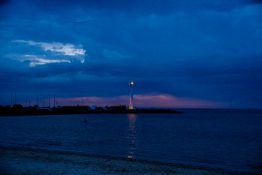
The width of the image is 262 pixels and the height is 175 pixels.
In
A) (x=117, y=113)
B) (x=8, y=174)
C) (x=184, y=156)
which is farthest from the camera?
(x=117, y=113)

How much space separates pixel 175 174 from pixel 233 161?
458 inches

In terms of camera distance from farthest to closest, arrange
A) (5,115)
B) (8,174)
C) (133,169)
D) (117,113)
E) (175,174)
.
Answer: (117,113) → (5,115) → (133,169) → (175,174) → (8,174)

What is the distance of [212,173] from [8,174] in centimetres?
1094

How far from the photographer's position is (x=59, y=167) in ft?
59.4

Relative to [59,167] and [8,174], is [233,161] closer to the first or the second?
[59,167]

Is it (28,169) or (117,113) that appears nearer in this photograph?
(28,169)

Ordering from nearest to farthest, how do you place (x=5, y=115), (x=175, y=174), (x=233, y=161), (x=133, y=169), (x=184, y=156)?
(x=175, y=174), (x=133, y=169), (x=233, y=161), (x=184, y=156), (x=5, y=115)

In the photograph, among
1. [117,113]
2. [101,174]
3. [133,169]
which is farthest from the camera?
[117,113]

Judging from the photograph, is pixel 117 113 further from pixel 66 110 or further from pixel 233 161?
pixel 233 161

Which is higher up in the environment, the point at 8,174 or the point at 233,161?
the point at 8,174

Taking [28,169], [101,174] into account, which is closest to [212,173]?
[101,174]

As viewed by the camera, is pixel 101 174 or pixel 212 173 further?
pixel 212 173

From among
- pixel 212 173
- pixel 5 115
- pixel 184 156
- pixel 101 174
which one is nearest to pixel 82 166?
pixel 101 174

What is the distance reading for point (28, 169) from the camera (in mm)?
17000
